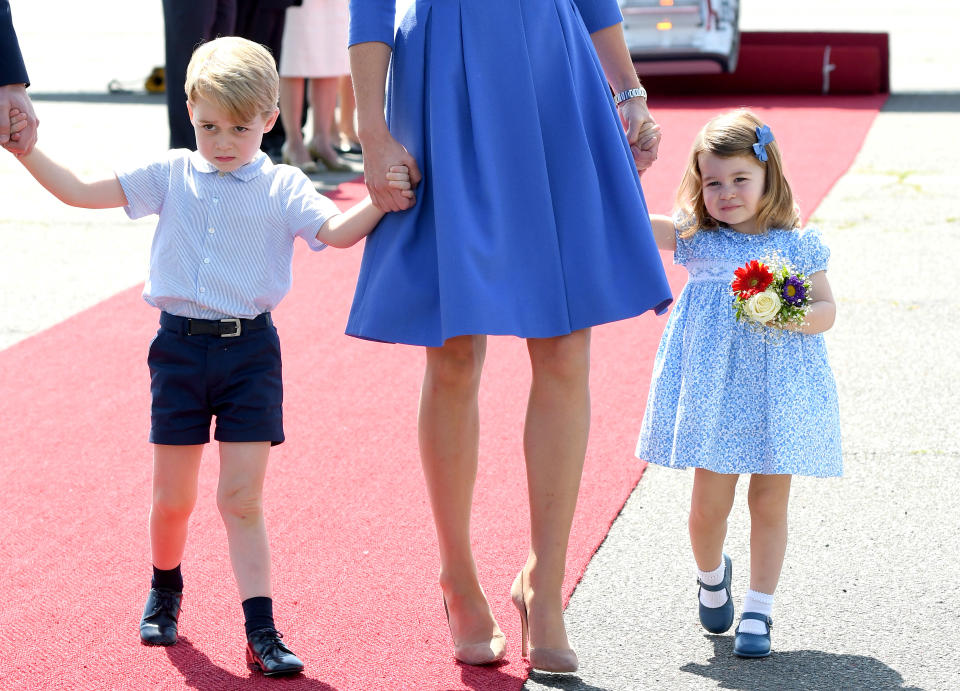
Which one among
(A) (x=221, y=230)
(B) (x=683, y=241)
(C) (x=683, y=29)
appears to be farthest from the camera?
(C) (x=683, y=29)

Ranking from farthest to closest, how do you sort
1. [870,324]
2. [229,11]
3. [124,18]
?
[124,18], [229,11], [870,324]

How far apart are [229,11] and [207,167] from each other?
17.3 feet

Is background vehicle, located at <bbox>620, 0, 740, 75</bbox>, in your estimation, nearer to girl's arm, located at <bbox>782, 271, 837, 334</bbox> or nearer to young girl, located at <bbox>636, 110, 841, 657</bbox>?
young girl, located at <bbox>636, 110, 841, 657</bbox>

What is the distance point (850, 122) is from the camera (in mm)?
12078

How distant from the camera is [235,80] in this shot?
116 inches

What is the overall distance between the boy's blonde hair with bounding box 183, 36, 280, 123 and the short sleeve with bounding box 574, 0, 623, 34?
782 millimetres

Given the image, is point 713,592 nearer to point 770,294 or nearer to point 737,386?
point 737,386

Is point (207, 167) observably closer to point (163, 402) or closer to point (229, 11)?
point (163, 402)

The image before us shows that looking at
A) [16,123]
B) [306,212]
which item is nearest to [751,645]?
[306,212]

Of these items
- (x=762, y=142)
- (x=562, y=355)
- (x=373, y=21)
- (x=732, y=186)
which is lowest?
(x=562, y=355)

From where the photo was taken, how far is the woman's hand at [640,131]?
3.37m

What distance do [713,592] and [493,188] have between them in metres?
1.09

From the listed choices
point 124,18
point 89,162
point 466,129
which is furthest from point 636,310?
point 124,18

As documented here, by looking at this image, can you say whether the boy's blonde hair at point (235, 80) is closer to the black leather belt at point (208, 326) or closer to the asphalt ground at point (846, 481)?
the black leather belt at point (208, 326)
